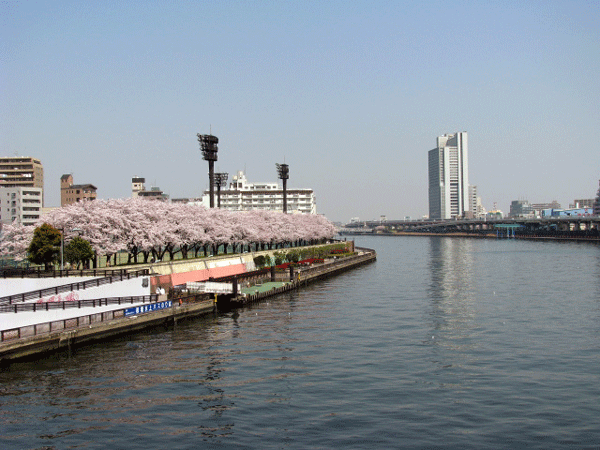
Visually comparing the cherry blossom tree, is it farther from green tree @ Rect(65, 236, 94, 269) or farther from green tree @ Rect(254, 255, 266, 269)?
green tree @ Rect(254, 255, 266, 269)

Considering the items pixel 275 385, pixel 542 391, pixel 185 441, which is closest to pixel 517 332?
pixel 542 391

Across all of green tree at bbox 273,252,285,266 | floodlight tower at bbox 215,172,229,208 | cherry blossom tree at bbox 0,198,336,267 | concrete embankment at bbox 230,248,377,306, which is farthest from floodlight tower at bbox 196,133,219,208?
floodlight tower at bbox 215,172,229,208

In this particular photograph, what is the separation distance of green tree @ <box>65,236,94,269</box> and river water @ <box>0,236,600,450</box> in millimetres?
14229

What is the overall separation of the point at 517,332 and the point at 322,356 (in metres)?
16.9

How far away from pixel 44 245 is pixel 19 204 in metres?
88.2

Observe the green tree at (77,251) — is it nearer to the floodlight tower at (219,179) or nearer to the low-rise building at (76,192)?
the floodlight tower at (219,179)

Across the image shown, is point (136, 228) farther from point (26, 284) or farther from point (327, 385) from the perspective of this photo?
point (327, 385)

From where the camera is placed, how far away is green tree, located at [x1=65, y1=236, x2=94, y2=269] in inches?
2259

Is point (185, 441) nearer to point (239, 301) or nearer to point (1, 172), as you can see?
point (239, 301)

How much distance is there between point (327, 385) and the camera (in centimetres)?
3238

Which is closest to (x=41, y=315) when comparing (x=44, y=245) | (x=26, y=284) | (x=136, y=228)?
(x=26, y=284)

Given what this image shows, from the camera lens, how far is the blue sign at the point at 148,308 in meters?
47.9

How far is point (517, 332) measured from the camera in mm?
45688

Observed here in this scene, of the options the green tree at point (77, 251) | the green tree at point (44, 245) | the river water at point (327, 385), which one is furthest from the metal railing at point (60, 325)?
the green tree at point (44, 245)
